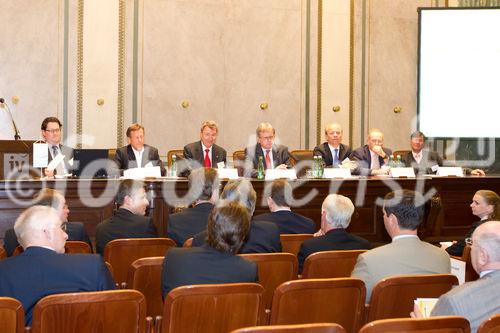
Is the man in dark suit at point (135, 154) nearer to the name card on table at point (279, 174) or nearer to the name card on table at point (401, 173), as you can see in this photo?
the name card on table at point (279, 174)

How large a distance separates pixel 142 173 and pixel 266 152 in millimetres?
1635

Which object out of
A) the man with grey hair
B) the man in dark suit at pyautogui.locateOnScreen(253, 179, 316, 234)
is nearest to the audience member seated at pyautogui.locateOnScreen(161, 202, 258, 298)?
the man with grey hair

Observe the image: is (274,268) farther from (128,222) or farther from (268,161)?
(268,161)

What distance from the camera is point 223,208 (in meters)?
3.56

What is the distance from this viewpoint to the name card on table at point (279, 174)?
754 cm

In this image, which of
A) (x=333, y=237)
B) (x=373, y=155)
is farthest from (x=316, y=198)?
(x=333, y=237)

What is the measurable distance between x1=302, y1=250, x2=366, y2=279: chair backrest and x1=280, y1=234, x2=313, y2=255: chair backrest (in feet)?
2.59

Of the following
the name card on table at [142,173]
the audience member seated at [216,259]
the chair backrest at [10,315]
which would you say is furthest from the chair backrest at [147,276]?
the name card on table at [142,173]

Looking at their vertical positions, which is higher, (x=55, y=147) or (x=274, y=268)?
(x=55, y=147)

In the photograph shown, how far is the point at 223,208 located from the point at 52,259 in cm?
79

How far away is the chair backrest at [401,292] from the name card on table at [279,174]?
4167mm

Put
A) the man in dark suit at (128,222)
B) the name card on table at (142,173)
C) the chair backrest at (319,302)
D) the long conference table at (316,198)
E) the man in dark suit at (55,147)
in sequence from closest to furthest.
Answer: the chair backrest at (319,302), the man in dark suit at (128,222), the long conference table at (316,198), the name card on table at (142,173), the man in dark suit at (55,147)

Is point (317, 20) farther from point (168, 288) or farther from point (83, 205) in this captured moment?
point (168, 288)

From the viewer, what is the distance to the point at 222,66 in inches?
383
